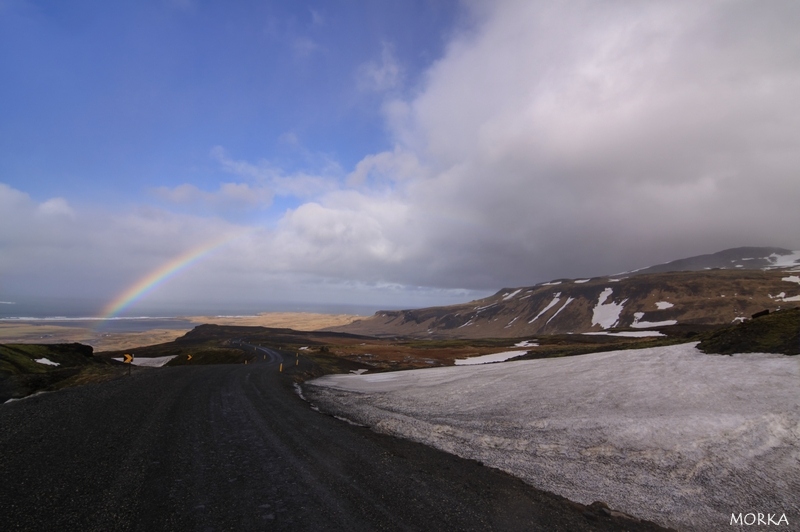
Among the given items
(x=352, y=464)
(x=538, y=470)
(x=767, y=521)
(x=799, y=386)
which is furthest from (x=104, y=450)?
(x=799, y=386)

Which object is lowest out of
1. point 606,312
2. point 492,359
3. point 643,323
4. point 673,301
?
point 492,359

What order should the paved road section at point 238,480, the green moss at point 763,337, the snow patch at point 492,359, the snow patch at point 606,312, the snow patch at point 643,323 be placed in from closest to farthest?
1. the paved road section at point 238,480
2. the green moss at point 763,337
3. the snow patch at point 492,359
4. the snow patch at point 643,323
5. the snow patch at point 606,312

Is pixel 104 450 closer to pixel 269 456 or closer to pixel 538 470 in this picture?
pixel 269 456

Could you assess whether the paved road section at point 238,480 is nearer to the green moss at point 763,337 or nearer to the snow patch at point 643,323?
the green moss at point 763,337

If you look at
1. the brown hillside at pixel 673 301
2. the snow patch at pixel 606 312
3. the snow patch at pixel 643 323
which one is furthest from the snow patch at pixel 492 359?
the snow patch at pixel 606 312

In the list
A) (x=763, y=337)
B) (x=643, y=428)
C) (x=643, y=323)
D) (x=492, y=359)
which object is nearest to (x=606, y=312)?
(x=643, y=323)

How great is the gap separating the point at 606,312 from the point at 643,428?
189281 mm

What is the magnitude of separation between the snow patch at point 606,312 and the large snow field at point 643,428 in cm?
16506

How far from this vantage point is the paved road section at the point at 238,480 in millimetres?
7676

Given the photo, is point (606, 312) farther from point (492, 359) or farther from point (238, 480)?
point (238, 480)

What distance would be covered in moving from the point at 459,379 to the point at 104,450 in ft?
65.3

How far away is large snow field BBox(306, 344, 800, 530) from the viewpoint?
9047 mm

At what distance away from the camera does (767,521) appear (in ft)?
26.1

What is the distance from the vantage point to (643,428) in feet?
41.4
